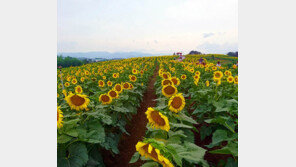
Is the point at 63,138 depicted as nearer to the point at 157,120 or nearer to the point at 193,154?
the point at 157,120

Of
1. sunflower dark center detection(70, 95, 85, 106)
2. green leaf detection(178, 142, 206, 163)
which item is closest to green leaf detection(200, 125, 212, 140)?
green leaf detection(178, 142, 206, 163)

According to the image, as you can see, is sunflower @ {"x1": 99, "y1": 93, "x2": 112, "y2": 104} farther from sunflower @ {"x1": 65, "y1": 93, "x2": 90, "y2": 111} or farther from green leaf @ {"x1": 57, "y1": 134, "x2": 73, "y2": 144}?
green leaf @ {"x1": 57, "y1": 134, "x2": 73, "y2": 144}

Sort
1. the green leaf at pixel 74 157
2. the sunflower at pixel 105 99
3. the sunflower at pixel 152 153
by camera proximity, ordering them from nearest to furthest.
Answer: the sunflower at pixel 152 153, the green leaf at pixel 74 157, the sunflower at pixel 105 99

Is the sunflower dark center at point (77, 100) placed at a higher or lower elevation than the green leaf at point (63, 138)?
higher

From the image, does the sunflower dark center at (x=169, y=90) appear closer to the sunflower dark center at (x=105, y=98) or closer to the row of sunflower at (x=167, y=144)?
the row of sunflower at (x=167, y=144)

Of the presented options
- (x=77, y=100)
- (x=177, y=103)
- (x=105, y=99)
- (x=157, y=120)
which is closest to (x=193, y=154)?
(x=157, y=120)

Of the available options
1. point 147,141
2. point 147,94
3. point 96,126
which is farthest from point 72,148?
point 147,94

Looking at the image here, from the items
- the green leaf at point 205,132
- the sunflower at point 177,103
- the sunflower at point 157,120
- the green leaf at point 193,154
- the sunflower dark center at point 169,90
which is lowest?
the green leaf at point 205,132

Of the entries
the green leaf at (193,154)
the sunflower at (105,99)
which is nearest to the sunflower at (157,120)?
the green leaf at (193,154)

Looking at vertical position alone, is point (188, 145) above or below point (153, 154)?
below

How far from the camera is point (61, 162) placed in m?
2.12
